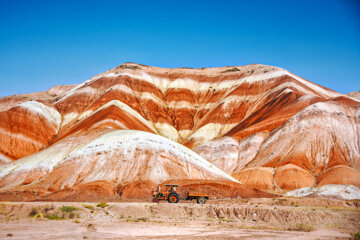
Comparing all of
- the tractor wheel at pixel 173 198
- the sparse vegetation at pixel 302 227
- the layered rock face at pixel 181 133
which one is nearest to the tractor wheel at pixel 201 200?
the tractor wheel at pixel 173 198

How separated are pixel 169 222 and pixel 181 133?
238ft

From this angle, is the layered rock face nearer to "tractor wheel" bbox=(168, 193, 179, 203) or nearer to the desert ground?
"tractor wheel" bbox=(168, 193, 179, 203)

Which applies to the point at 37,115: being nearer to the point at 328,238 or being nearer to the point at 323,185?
the point at 323,185

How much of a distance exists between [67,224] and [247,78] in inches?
3455

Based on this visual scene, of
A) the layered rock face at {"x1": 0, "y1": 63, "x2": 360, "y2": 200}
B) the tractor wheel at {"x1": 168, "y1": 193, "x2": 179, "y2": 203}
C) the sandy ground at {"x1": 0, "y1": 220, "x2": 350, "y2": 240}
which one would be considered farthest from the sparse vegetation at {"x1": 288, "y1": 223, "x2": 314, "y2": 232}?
the layered rock face at {"x1": 0, "y1": 63, "x2": 360, "y2": 200}

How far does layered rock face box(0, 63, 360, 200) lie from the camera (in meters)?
47.1

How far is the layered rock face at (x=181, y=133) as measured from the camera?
47.1 metres

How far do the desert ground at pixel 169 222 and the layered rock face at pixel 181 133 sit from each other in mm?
15464

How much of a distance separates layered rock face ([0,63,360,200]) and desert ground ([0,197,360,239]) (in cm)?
1546

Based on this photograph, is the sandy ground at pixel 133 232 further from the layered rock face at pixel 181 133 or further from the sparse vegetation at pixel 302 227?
the layered rock face at pixel 181 133

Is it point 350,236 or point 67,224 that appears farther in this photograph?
point 67,224

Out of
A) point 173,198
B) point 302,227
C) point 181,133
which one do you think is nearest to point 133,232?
point 302,227

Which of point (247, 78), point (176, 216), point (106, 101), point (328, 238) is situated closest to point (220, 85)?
point (247, 78)

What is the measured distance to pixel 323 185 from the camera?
50281 mm
